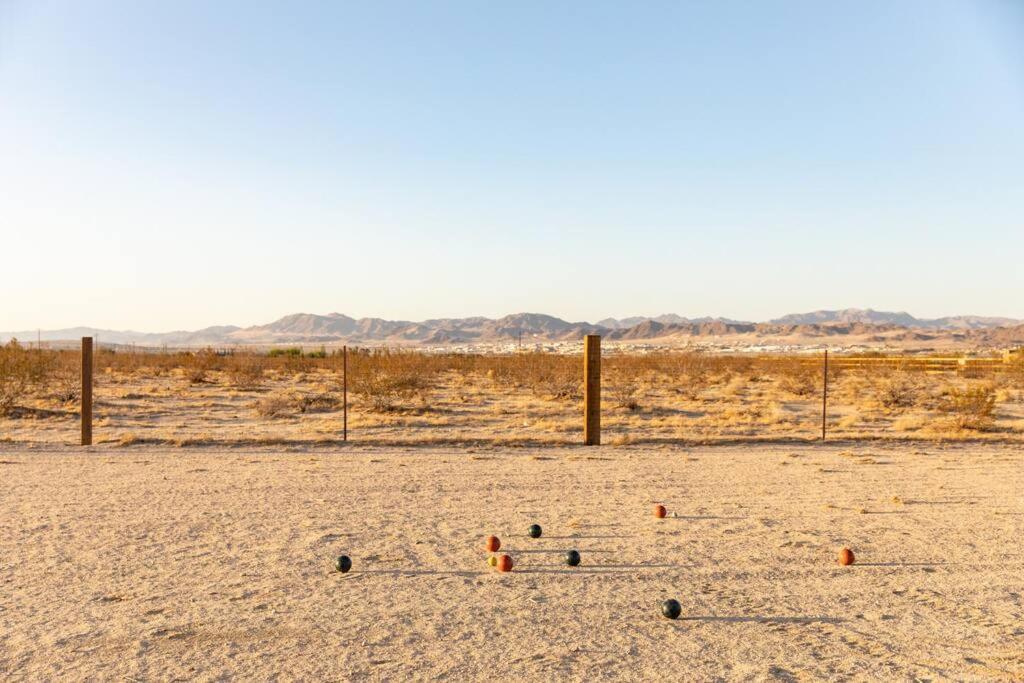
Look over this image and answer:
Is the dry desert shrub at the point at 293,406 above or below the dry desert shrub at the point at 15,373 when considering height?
below

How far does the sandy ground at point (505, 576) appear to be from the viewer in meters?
5.10

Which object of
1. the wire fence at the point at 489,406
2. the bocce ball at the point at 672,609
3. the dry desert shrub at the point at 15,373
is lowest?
the wire fence at the point at 489,406

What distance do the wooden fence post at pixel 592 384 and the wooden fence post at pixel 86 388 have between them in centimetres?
850

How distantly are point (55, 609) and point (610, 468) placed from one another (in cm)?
849

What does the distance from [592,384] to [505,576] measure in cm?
829

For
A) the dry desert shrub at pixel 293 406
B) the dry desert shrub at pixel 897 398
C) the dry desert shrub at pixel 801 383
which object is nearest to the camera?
the dry desert shrub at pixel 293 406

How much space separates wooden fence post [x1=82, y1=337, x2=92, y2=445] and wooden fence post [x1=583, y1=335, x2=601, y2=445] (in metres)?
8.50

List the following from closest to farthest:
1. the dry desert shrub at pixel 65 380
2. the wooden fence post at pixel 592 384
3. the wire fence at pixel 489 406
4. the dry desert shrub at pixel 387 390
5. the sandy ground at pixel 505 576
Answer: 1. the sandy ground at pixel 505 576
2. the wooden fence post at pixel 592 384
3. the wire fence at pixel 489 406
4. the dry desert shrub at pixel 387 390
5. the dry desert shrub at pixel 65 380

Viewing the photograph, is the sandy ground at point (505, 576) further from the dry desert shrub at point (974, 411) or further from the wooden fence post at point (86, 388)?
the dry desert shrub at point (974, 411)

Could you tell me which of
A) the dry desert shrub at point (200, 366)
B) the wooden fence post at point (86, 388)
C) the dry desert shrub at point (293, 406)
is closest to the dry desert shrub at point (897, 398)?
the dry desert shrub at point (293, 406)

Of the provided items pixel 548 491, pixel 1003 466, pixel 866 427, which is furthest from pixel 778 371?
pixel 548 491

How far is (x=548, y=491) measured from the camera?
10852mm

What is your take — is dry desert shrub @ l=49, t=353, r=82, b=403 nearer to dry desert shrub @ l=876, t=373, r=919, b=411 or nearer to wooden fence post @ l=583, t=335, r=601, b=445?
wooden fence post @ l=583, t=335, r=601, b=445

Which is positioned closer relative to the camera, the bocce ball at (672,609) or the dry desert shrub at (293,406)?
the bocce ball at (672,609)
